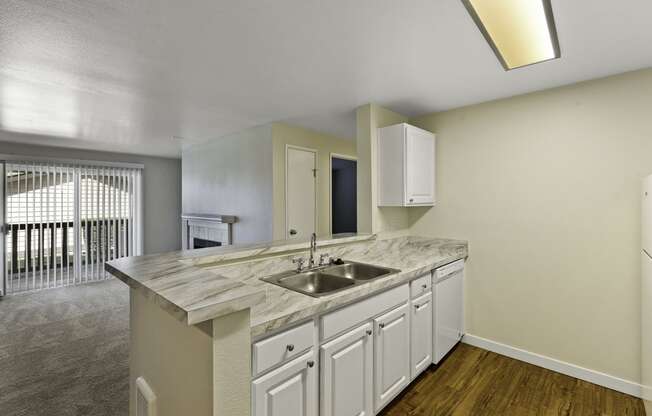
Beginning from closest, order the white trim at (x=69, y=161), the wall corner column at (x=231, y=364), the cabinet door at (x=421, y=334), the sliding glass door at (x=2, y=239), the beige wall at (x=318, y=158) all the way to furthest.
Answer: the wall corner column at (x=231, y=364), the cabinet door at (x=421, y=334), the beige wall at (x=318, y=158), the sliding glass door at (x=2, y=239), the white trim at (x=69, y=161)

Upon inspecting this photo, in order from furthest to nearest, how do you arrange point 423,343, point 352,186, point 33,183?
1. point 352,186
2. point 33,183
3. point 423,343

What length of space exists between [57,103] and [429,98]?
351 centimetres

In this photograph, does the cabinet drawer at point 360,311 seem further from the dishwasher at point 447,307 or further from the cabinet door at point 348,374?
the dishwasher at point 447,307

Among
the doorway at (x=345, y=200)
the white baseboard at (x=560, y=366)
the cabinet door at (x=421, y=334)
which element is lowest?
the white baseboard at (x=560, y=366)

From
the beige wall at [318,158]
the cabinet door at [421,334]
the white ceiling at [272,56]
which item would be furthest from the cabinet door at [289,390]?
the beige wall at [318,158]

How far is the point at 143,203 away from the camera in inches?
237

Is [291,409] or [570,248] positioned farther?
[570,248]

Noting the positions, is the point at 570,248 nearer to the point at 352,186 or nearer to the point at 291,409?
the point at 291,409

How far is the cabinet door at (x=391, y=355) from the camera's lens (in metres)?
1.82

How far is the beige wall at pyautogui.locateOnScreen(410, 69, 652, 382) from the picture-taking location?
86.0 inches

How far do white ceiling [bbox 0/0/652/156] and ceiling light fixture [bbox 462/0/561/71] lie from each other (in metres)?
0.05

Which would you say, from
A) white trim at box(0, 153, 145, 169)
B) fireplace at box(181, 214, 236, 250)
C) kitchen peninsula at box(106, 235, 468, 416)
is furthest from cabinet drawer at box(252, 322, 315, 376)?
white trim at box(0, 153, 145, 169)

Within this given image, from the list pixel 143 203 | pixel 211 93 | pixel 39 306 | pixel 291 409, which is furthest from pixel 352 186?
pixel 39 306

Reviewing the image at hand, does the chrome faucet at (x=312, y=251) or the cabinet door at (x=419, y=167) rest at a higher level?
the cabinet door at (x=419, y=167)
